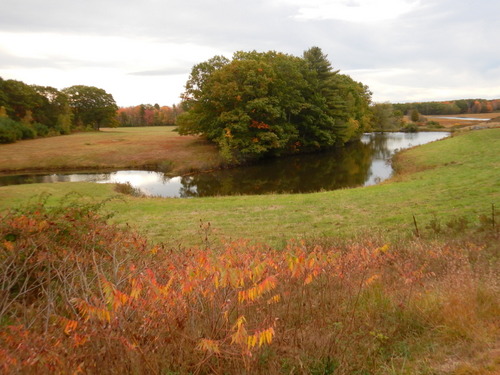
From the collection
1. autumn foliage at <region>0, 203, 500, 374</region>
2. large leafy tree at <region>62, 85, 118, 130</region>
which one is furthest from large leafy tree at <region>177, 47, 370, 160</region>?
large leafy tree at <region>62, 85, 118, 130</region>

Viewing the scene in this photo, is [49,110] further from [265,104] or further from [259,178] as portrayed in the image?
[259,178]

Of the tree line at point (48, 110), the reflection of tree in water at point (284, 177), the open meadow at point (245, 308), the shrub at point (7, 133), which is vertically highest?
the tree line at point (48, 110)

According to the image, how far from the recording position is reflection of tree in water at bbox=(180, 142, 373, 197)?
90.9 feet

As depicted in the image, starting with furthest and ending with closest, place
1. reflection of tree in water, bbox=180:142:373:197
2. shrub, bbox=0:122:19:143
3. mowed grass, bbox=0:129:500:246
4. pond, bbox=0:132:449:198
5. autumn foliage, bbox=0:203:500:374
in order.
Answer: shrub, bbox=0:122:19:143 < pond, bbox=0:132:449:198 < reflection of tree in water, bbox=180:142:373:197 < mowed grass, bbox=0:129:500:246 < autumn foliage, bbox=0:203:500:374

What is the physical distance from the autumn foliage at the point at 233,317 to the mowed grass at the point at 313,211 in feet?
13.6

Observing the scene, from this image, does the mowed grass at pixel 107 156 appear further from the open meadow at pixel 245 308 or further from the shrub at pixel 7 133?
the open meadow at pixel 245 308

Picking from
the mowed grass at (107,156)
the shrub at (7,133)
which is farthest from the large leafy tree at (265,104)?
the shrub at (7,133)

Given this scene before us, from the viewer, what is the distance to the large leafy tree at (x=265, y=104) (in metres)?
39.9

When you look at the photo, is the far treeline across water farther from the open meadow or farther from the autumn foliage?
the autumn foliage

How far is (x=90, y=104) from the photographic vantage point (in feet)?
252

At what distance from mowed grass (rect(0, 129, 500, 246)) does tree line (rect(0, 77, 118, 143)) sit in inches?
1554

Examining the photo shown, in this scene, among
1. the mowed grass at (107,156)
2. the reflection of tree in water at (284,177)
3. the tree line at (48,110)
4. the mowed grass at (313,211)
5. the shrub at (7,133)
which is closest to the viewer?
the mowed grass at (313,211)

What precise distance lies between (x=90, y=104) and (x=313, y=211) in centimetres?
7596

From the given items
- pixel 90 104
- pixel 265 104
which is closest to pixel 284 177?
pixel 265 104
